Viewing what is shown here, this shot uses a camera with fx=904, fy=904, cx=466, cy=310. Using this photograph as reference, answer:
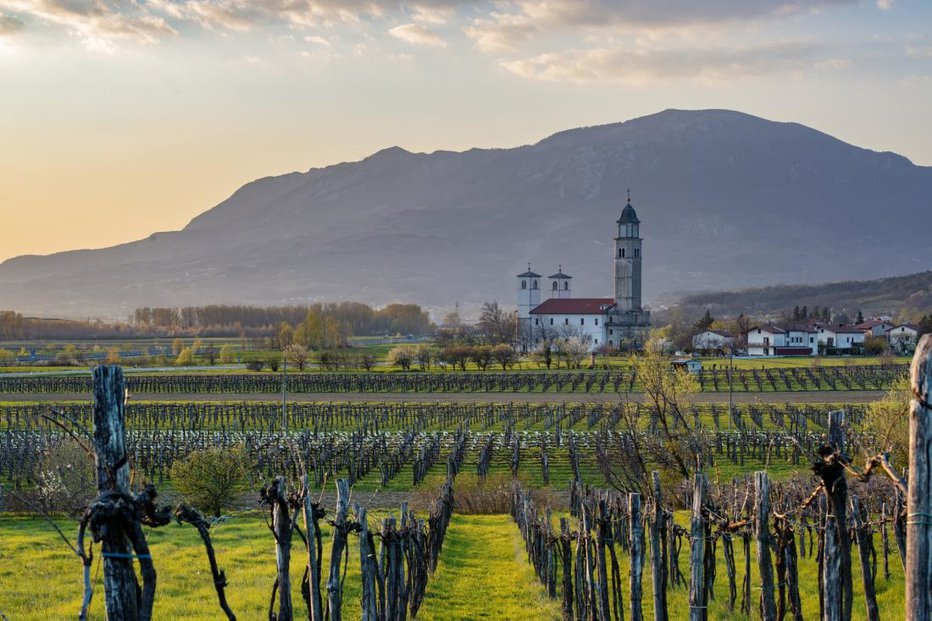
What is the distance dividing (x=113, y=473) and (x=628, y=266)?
131729mm

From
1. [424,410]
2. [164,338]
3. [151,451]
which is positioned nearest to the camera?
[151,451]

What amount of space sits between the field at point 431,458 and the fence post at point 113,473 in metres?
0.29

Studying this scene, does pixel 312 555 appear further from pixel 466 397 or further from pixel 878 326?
pixel 878 326

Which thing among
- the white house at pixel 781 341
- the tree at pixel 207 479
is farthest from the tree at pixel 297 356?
the tree at pixel 207 479

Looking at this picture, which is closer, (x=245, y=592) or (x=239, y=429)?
(x=245, y=592)

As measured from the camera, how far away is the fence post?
15.6 feet

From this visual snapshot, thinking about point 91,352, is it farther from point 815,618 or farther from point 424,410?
point 815,618

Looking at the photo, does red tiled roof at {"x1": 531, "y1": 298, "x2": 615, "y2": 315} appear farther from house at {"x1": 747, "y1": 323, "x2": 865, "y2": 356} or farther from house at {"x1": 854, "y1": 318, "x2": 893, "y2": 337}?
house at {"x1": 854, "y1": 318, "x2": 893, "y2": 337}

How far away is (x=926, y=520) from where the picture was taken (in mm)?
4684

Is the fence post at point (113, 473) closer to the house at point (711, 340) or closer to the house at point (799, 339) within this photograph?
the house at point (711, 340)

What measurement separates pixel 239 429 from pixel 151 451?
11.2m

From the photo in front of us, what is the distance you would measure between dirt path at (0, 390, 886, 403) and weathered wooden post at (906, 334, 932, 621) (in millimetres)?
55659

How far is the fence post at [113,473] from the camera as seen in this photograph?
476cm

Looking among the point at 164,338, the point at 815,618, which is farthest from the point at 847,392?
the point at 164,338
